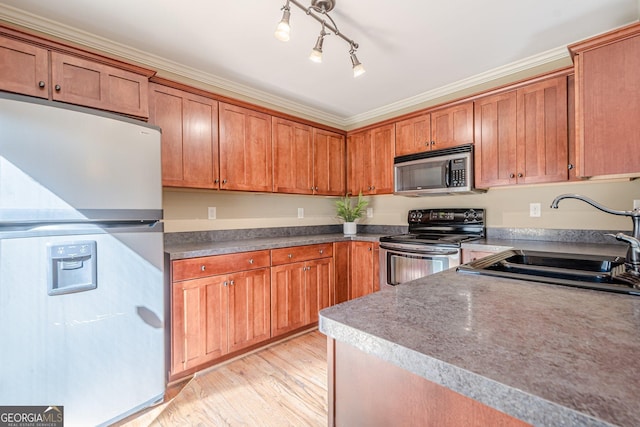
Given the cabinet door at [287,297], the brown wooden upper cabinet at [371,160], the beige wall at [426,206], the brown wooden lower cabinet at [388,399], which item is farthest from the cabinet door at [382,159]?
the brown wooden lower cabinet at [388,399]

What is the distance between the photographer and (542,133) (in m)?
2.24

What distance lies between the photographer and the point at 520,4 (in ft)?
5.76

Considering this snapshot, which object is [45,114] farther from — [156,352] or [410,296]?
[410,296]

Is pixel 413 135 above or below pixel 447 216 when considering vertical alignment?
above

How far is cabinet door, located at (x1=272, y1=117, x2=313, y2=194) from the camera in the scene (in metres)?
2.89

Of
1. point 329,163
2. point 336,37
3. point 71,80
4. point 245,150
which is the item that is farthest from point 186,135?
point 329,163

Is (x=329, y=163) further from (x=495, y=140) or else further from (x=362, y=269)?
(x=495, y=140)

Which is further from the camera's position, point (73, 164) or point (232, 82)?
point (232, 82)

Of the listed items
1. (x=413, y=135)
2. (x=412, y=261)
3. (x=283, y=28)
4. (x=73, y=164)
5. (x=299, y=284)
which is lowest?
(x=299, y=284)

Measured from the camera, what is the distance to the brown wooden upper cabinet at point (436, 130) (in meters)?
2.64

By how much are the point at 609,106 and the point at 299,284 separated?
99.6 inches

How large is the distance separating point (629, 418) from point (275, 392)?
1965mm

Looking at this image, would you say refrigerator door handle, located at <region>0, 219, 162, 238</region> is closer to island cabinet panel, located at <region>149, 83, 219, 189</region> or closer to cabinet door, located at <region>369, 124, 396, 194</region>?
island cabinet panel, located at <region>149, 83, 219, 189</region>

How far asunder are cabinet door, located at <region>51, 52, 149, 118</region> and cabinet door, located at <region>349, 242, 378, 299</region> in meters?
2.27
